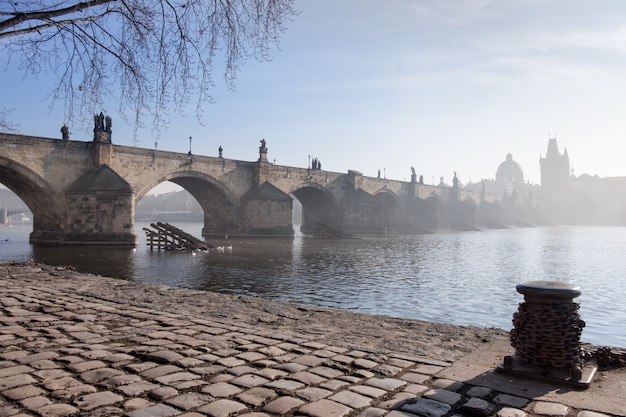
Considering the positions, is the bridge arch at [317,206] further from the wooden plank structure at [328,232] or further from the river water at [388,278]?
the river water at [388,278]

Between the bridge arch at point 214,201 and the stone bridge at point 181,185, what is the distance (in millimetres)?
85

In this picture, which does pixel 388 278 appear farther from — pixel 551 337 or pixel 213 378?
pixel 213 378

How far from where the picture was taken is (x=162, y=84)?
20.4 feet

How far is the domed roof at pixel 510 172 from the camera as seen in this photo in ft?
584

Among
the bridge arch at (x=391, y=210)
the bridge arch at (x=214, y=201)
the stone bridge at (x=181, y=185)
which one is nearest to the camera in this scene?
the stone bridge at (x=181, y=185)

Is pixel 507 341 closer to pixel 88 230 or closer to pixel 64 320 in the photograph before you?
pixel 64 320

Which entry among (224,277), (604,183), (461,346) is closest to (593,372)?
(461,346)

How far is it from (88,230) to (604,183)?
519ft

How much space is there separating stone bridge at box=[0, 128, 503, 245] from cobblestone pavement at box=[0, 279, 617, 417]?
2356 cm

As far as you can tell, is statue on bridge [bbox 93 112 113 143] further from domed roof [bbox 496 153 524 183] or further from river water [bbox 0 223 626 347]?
domed roof [bbox 496 153 524 183]

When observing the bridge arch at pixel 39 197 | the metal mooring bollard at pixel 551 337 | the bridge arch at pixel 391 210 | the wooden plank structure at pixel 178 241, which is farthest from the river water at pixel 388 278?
the bridge arch at pixel 391 210

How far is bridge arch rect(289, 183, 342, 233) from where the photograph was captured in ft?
164

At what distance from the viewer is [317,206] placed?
53.5 metres

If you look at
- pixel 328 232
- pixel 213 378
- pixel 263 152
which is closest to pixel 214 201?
pixel 263 152
